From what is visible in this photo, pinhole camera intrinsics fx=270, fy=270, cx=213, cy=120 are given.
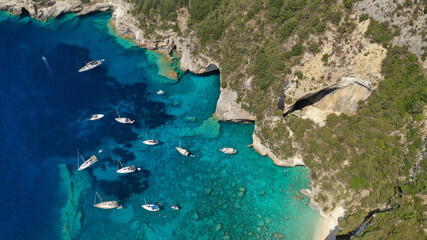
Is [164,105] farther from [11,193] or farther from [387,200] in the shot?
[387,200]

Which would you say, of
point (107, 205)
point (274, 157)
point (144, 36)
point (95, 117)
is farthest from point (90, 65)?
point (274, 157)

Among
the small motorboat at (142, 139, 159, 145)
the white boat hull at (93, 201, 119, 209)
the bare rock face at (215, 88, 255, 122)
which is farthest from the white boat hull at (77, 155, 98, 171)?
the bare rock face at (215, 88, 255, 122)

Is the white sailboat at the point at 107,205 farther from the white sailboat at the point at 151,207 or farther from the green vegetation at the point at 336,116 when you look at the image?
the green vegetation at the point at 336,116

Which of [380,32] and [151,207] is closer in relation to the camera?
[380,32]

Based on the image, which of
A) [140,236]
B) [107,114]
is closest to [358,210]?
[140,236]

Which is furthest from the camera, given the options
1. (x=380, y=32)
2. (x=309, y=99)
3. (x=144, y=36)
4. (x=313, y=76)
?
(x=144, y=36)

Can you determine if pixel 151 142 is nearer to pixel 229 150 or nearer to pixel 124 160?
pixel 124 160
